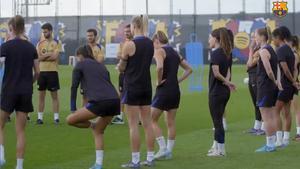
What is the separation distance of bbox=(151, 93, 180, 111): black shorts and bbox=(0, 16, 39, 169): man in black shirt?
77.8 inches

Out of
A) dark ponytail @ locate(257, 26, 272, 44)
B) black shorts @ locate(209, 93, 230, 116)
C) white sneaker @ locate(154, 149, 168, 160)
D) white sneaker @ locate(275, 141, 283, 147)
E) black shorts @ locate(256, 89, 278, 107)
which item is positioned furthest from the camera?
white sneaker @ locate(275, 141, 283, 147)

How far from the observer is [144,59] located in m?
8.69

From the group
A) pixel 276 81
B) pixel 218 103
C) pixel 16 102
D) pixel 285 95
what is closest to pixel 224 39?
pixel 218 103

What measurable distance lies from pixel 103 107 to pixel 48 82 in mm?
6305

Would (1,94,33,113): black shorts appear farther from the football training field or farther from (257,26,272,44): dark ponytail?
(257,26,272,44): dark ponytail

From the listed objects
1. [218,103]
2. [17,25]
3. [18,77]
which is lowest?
[218,103]

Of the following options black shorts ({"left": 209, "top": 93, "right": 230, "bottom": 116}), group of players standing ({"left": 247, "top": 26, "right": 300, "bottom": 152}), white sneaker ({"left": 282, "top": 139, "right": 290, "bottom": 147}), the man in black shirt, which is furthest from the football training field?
the man in black shirt

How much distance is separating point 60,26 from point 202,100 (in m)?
41.6

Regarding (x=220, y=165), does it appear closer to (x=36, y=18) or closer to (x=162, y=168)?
(x=162, y=168)

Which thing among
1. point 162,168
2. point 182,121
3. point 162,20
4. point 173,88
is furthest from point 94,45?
point 162,20

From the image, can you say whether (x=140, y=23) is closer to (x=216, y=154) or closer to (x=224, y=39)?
(x=224, y=39)

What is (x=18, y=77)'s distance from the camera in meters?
8.31

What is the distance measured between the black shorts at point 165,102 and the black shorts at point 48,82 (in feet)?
17.2

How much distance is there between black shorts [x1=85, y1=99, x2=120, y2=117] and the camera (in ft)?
27.3
